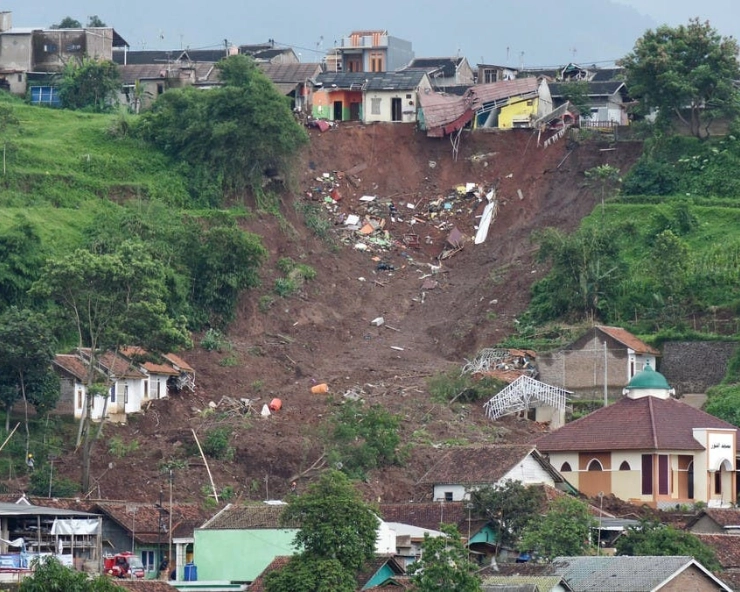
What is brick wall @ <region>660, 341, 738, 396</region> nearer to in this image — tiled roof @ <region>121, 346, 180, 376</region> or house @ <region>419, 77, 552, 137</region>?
tiled roof @ <region>121, 346, 180, 376</region>

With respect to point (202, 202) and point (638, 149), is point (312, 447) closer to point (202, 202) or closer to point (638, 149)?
point (202, 202)

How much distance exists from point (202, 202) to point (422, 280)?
8.73 metres

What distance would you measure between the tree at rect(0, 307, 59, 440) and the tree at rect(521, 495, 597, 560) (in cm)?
1748

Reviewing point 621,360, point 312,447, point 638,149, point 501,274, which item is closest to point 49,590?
point 312,447

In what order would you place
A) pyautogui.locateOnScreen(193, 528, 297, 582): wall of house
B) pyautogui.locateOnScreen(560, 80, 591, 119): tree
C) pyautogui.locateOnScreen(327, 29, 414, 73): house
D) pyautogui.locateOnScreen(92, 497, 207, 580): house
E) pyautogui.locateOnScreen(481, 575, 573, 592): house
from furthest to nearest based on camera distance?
pyautogui.locateOnScreen(327, 29, 414, 73): house, pyautogui.locateOnScreen(560, 80, 591, 119): tree, pyautogui.locateOnScreen(92, 497, 207, 580): house, pyautogui.locateOnScreen(193, 528, 297, 582): wall of house, pyautogui.locateOnScreen(481, 575, 573, 592): house

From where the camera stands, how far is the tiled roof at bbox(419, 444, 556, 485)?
62.8 m

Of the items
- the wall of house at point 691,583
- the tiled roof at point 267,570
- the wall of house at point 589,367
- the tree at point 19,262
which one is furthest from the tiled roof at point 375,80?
the wall of house at point 691,583

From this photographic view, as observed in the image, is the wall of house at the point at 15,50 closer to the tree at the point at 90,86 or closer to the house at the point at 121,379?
the tree at the point at 90,86

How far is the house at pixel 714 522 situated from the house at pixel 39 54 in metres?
47.2

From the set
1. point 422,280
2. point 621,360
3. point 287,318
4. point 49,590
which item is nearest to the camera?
point 49,590

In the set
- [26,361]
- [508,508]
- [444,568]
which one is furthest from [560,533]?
[26,361]

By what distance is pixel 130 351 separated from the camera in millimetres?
72188

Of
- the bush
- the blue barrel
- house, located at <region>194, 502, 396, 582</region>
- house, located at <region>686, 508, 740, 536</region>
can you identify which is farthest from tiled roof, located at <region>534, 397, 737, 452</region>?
the blue barrel

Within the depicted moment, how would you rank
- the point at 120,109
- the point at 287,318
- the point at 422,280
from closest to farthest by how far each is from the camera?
the point at 287,318 < the point at 422,280 < the point at 120,109
